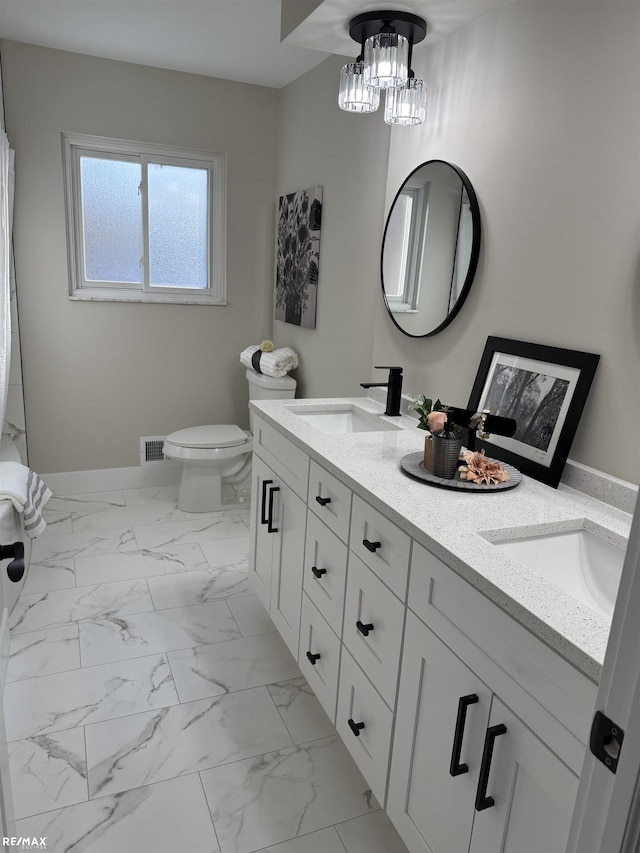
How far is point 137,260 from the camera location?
12.2ft

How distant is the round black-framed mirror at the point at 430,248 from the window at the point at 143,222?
5.71ft

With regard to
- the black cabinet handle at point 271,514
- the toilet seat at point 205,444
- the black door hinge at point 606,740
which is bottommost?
the toilet seat at point 205,444

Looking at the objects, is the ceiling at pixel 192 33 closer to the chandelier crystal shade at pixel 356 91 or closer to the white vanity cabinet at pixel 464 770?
the chandelier crystal shade at pixel 356 91

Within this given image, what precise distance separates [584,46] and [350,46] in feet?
3.11

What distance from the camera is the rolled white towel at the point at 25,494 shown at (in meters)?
2.42

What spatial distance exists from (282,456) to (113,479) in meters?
2.16

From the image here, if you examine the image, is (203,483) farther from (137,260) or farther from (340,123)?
(340,123)

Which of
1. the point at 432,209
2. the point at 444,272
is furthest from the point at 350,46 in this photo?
the point at 444,272

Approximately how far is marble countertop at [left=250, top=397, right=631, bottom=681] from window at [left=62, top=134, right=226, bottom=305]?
6.89 feet

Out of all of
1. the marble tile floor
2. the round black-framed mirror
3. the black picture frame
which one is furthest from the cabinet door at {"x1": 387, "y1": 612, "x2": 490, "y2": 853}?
the round black-framed mirror

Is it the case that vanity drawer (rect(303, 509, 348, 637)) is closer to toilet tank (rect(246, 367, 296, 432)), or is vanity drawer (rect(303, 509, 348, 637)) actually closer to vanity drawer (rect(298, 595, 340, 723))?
vanity drawer (rect(298, 595, 340, 723))

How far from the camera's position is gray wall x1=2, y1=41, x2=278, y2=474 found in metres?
3.30

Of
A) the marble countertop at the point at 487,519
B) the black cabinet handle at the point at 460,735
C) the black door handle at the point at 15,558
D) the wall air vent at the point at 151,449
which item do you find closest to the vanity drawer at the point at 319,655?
the marble countertop at the point at 487,519

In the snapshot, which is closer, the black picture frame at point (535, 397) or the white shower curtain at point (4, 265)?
the black picture frame at point (535, 397)
